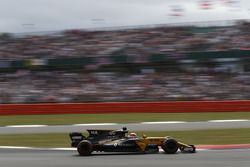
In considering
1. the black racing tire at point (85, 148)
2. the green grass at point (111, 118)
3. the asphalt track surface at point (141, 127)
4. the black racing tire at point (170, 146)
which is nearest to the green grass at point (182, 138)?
the asphalt track surface at point (141, 127)

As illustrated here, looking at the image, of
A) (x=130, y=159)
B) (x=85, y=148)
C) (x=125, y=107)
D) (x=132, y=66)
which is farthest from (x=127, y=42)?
(x=130, y=159)

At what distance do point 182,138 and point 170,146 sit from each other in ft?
11.5

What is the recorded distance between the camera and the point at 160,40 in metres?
26.4

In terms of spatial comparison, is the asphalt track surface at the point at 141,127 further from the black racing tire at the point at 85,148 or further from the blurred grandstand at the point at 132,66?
the blurred grandstand at the point at 132,66

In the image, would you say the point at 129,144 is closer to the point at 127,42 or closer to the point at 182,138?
the point at 182,138

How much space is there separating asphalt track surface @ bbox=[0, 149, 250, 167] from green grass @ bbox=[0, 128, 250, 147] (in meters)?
2.02

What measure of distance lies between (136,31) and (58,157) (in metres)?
20.3

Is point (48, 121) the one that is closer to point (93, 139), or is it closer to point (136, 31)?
point (93, 139)

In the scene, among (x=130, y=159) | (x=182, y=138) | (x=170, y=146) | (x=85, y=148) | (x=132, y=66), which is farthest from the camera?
(x=132, y=66)

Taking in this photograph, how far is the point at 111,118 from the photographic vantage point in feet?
58.5

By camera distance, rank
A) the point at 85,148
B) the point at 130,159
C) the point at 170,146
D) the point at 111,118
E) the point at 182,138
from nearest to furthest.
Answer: the point at 130,159 → the point at 170,146 → the point at 85,148 → the point at 182,138 → the point at 111,118

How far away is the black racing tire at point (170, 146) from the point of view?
8.24 metres

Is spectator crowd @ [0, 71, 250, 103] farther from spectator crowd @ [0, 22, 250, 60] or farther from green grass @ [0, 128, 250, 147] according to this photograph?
green grass @ [0, 128, 250, 147]

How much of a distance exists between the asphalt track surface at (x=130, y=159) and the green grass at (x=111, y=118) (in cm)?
805
